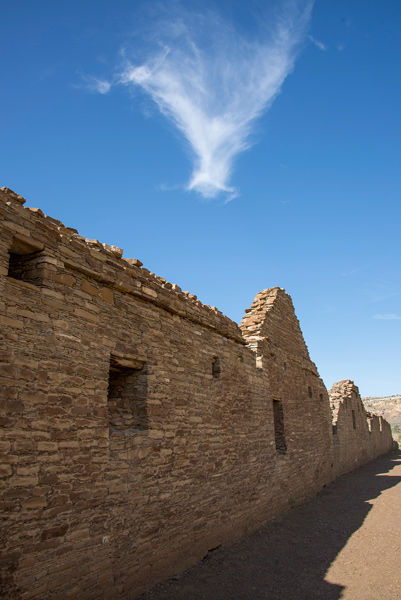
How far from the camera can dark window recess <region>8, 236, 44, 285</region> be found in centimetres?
425

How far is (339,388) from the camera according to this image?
62.4 feet

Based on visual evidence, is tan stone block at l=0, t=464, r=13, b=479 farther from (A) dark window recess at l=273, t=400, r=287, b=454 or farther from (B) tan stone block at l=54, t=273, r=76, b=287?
(A) dark window recess at l=273, t=400, r=287, b=454

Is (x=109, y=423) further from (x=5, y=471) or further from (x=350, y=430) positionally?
(x=350, y=430)

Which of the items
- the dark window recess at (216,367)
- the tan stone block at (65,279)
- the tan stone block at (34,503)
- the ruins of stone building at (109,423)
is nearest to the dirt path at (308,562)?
the ruins of stone building at (109,423)

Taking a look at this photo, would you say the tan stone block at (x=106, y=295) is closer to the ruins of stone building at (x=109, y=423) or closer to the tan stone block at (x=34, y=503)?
the ruins of stone building at (x=109, y=423)

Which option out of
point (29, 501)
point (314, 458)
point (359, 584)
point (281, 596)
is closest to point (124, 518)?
point (29, 501)

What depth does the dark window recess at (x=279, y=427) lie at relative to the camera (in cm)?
991

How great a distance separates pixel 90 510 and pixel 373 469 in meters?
17.8

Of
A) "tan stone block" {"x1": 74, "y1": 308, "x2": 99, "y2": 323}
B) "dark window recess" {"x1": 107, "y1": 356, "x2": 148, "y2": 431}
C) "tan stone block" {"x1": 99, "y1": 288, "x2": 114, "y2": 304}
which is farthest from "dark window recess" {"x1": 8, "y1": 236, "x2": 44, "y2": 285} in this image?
"dark window recess" {"x1": 107, "y1": 356, "x2": 148, "y2": 431}

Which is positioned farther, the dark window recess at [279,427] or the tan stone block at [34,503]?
the dark window recess at [279,427]

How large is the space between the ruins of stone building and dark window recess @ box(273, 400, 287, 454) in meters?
1.61

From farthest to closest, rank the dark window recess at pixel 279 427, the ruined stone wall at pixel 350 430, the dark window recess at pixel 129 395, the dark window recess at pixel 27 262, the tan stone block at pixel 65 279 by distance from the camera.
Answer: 1. the ruined stone wall at pixel 350 430
2. the dark window recess at pixel 279 427
3. the dark window recess at pixel 129 395
4. the tan stone block at pixel 65 279
5. the dark window recess at pixel 27 262

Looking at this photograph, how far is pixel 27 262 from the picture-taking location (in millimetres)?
4395

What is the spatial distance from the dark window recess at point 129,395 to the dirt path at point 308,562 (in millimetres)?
2001
